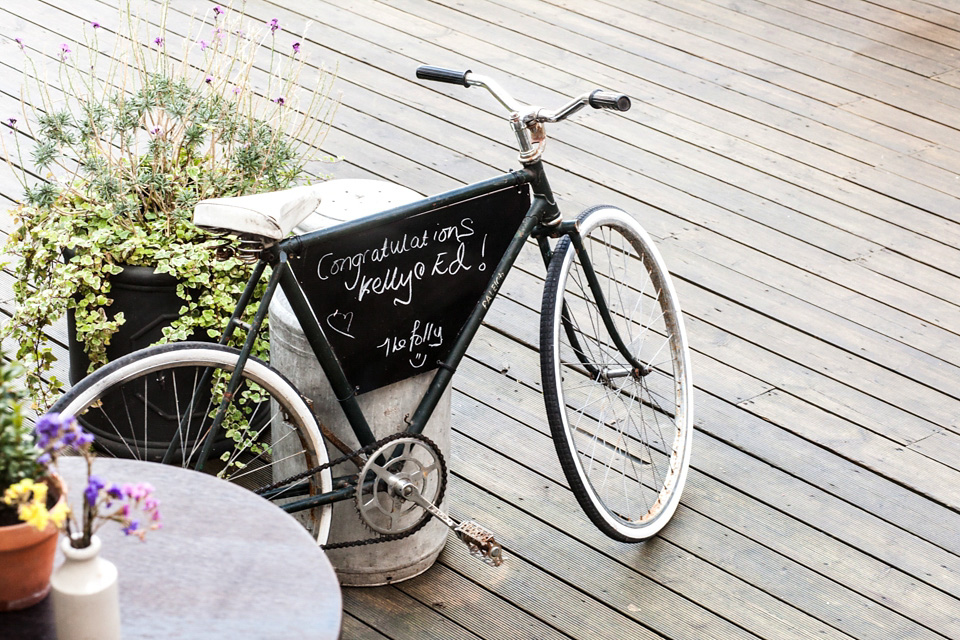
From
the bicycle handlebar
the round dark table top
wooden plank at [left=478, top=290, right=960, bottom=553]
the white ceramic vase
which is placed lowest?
wooden plank at [left=478, top=290, right=960, bottom=553]

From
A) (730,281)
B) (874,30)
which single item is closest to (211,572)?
(730,281)

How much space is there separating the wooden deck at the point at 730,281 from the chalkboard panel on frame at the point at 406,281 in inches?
21.1

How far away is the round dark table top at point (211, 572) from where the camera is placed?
126cm

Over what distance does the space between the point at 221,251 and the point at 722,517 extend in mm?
1300

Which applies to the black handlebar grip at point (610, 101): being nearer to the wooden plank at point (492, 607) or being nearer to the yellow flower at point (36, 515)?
the wooden plank at point (492, 607)

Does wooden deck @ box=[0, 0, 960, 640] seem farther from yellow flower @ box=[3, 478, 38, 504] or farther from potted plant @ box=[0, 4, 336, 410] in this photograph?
yellow flower @ box=[3, 478, 38, 504]

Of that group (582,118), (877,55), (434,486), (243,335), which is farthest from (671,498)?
(877,55)

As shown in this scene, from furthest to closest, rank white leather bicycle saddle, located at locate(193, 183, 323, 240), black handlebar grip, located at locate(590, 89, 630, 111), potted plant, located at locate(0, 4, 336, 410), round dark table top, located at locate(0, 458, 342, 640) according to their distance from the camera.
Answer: potted plant, located at locate(0, 4, 336, 410) → black handlebar grip, located at locate(590, 89, 630, 111) → white leather bicycle saddle, located at locate(193, 183, 323, 240) → round dark table top, located at locate(0, 458, 342, 640)

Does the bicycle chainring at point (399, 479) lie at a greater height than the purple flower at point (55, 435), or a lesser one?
lesser

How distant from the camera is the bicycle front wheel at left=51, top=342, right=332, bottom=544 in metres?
1.95

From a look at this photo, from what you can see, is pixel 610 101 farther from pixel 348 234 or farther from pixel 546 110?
pixel 348 234

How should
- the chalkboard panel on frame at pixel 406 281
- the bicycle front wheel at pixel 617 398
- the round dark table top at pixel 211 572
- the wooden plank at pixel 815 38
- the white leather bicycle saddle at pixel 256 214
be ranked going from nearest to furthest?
the round dark table top at pixel 211 572 < the white leather bicycle saddle at pixel 256 214 < the chalkboard panel on frame at pixel 406 281 < the bicycle front wheel at pixel 617 398 < the wooden plank at pixel 815 38

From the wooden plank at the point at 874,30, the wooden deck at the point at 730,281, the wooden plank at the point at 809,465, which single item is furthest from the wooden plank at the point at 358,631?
the wooden plank at the point at 874,30

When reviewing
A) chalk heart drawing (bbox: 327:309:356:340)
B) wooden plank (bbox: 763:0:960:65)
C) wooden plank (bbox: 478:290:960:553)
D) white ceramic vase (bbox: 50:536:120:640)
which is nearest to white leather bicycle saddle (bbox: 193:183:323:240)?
chalk heart drawing (bbox: 327:309:356:340)
